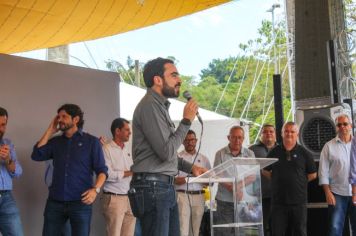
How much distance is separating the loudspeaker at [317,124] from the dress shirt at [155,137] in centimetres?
353

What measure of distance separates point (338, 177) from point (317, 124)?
654 mm

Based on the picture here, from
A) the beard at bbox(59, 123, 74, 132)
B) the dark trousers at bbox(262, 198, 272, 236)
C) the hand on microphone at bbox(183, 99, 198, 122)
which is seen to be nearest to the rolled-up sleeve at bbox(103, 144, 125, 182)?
the beard at bbox(59, 123, 74, 132)

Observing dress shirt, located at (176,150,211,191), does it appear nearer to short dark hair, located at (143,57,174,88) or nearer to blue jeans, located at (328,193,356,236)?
blue jeans, located at (328,193,356,236)

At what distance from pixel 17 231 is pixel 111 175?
1502 millimetres

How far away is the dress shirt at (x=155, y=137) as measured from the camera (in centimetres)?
302

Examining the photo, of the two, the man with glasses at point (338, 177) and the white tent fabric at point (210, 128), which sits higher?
the white tent fabric at point (210, 128)

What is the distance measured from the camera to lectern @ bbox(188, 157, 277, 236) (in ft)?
14.8

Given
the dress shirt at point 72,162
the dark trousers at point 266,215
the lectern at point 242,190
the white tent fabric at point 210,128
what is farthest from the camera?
the white tent fabric at point 210,128

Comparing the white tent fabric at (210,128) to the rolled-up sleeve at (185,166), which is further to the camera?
the white tent fabric at (210,128)

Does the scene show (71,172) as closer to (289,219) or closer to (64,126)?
(64,126)

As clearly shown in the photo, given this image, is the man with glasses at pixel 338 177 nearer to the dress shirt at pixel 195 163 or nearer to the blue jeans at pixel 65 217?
the dress shirt at pixel 195 163

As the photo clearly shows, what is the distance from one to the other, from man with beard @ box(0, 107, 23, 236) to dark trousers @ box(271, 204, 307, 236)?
2763mm

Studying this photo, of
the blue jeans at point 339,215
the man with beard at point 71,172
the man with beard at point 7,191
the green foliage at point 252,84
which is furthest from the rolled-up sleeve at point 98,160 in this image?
the green foliage at point 252,84

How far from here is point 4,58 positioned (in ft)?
19.7
